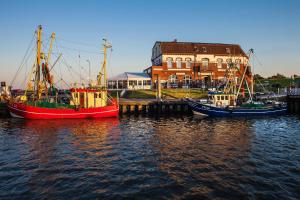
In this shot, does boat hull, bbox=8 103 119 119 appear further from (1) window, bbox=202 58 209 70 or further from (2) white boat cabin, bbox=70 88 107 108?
(1) window, bbox=202 58 209 70

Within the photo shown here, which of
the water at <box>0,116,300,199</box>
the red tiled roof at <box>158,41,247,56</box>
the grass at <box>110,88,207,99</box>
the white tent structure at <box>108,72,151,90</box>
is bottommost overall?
the water at <box>0,116,300,199</box>

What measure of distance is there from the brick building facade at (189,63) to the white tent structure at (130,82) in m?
1.97

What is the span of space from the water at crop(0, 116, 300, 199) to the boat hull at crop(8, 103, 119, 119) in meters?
7.71

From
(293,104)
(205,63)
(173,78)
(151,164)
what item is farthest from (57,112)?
(205,63)

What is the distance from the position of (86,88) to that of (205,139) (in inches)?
865

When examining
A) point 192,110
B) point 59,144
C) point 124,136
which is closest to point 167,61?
point 192,110

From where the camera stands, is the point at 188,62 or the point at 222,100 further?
the point at 188,62

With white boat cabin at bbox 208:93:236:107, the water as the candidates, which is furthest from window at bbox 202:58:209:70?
the water

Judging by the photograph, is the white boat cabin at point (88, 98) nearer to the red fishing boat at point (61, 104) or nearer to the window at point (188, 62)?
the red fishing boat at point (61, 104)

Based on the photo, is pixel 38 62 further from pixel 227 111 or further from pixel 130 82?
pixel 227 111

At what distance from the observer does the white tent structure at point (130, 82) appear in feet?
192

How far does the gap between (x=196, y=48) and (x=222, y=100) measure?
27862 millimetres

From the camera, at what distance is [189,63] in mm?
62000

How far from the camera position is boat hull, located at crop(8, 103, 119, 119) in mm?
34094
